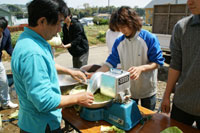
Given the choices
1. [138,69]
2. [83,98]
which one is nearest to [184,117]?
[138,69]

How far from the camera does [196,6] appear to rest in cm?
136

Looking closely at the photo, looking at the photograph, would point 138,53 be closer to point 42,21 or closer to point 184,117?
point 184,117

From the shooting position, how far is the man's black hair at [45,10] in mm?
1172

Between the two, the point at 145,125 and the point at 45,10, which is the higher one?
the point at 45,10

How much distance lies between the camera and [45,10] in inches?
46.1

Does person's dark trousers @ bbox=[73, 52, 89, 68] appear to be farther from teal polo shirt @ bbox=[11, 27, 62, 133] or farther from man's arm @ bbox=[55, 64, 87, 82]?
teal polo shirt @ bbox=[11, 27, 62, 133]

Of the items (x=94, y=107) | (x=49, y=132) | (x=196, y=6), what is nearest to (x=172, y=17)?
(x=196, y=6)

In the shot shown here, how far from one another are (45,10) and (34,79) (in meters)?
0.48

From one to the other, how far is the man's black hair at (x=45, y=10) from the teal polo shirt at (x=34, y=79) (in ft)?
0.35

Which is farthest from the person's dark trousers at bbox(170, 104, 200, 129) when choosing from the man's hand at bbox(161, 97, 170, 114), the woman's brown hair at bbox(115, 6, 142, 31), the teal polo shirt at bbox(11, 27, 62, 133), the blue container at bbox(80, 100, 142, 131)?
the teal polo shirt at bbox(11, 27, 62, 133)

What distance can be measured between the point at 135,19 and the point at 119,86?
2.93 feet

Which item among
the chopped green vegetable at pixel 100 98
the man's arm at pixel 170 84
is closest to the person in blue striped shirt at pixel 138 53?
the man's arm at pixel 170 84

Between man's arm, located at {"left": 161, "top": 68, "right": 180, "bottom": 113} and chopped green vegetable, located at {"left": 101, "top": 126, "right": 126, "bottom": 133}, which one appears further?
man's arm, located at {"left": 161, "top": 68, "right": 180, "bottom": 113}

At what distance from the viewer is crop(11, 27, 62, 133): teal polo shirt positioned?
1098mm
